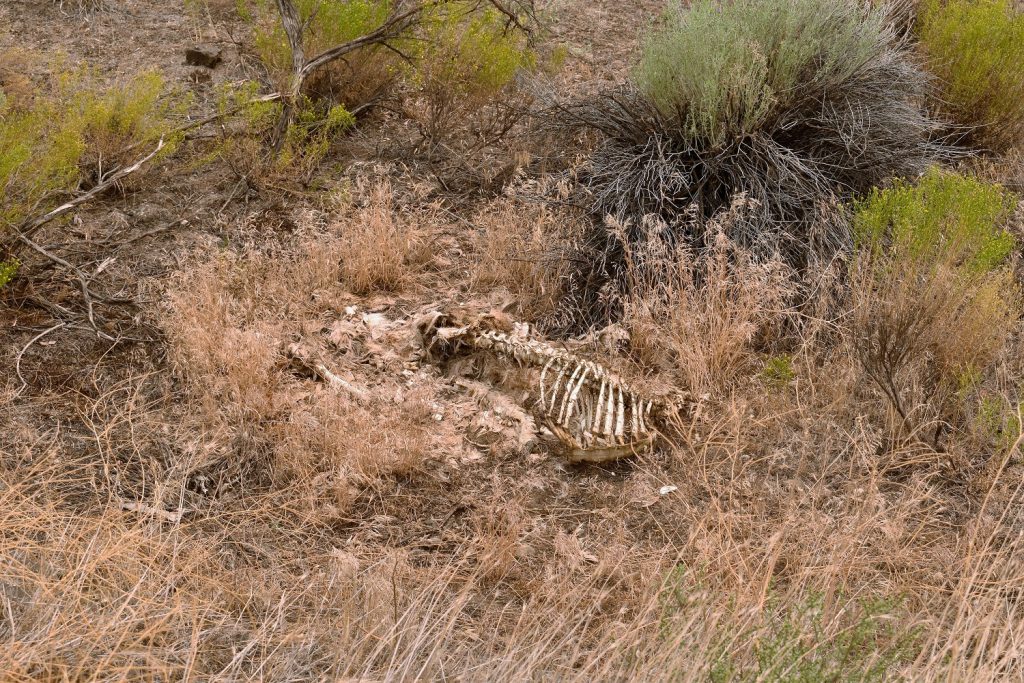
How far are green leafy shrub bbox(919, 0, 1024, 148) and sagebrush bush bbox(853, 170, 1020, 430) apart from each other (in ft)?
6.41

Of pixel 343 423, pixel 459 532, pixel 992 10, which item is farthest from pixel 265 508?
Answer: pixel 992 10

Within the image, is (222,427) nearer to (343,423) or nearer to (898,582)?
(343,423)

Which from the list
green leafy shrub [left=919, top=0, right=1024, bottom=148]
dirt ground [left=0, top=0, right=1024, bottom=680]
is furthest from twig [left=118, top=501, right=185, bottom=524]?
green leafy shrub [left=919, top=0, right=1024, bottom=148]

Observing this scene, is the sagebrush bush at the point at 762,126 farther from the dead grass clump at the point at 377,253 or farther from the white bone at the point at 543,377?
the dead grass clump at the point at 377,253

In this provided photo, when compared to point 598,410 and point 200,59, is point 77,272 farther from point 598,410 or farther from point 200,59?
point 200,59

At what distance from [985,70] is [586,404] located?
3.63 m

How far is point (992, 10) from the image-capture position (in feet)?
19.2

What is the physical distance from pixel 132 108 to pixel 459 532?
319cm

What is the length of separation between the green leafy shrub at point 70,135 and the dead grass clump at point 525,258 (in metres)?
1.80

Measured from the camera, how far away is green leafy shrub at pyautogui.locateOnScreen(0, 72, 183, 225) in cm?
443

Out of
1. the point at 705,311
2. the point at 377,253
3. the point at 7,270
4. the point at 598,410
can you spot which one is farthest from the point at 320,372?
the point at 705,311

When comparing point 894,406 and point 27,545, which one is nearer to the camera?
point 27,545

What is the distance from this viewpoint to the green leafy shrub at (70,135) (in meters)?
4.43

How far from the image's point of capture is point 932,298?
3.76 m
